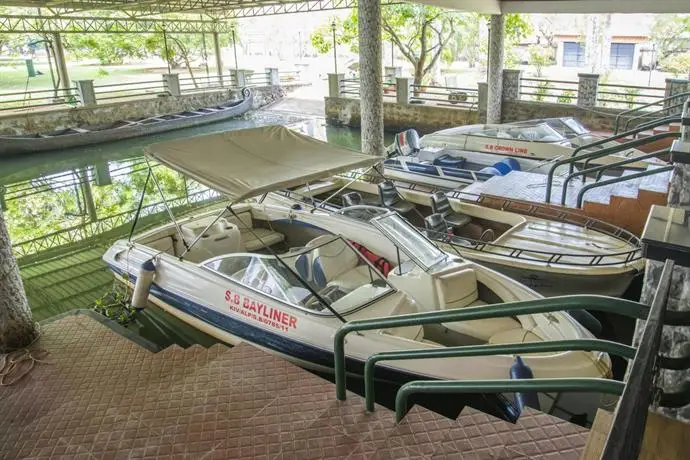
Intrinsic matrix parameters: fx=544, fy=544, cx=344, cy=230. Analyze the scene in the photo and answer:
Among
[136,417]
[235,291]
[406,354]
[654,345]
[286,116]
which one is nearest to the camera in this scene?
[654,345]

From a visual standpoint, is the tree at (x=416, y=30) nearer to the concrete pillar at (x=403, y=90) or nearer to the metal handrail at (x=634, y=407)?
the concrete pillar at (x=403, y=90)

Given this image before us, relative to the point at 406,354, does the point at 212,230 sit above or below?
below

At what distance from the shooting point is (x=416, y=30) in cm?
2216

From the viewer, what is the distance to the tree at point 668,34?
2619 centimetres

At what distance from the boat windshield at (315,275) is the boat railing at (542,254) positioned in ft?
4.12

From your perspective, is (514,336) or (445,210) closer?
(514,336)

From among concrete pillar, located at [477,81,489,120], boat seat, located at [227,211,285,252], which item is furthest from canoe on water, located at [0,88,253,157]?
boat seat, located at [227,211,285,252]

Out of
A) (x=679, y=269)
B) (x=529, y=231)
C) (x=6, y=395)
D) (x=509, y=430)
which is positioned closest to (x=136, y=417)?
(x=6, y=395)

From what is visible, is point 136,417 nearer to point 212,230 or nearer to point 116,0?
point 212,230

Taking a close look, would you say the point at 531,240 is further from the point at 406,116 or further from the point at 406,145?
the point at 406,116

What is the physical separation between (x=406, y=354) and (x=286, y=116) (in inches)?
897

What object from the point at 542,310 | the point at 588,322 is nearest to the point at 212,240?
the point at 588,322

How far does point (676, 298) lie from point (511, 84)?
642 inches

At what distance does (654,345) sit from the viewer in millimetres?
1304
